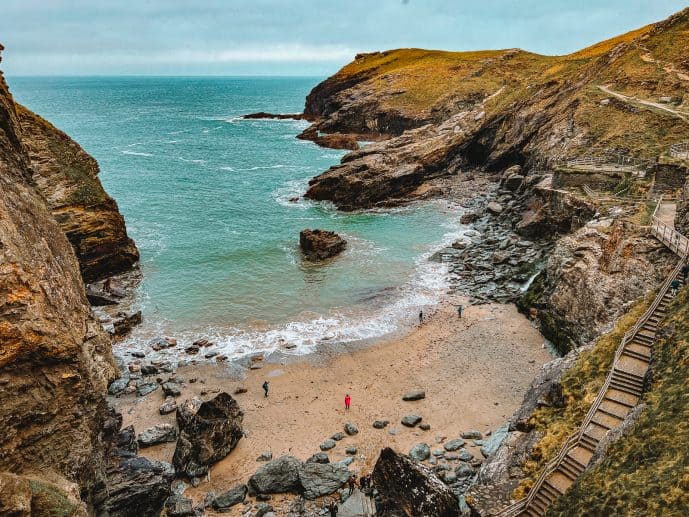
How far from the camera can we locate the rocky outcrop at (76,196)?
43.2 metres

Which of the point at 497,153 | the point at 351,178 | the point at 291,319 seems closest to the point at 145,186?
the point at 351,178

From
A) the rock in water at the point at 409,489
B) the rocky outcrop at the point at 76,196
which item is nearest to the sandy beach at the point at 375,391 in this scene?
the rock in water at the point at 409,489

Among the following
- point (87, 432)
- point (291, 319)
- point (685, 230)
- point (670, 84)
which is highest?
point (670, 84)

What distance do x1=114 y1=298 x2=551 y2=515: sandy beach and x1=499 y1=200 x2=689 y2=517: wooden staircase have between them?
23.3ft

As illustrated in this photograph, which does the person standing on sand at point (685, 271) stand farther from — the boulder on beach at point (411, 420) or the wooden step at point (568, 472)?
the boulder on beach at point (411, 420)

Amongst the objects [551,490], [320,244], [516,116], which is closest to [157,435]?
[551,490]

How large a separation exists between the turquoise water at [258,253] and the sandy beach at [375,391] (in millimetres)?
3862

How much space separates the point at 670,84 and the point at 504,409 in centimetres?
5643

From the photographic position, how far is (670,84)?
6178 cm

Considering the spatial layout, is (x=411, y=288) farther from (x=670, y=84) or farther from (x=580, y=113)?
(x=670, y=84)

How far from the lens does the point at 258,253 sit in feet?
182

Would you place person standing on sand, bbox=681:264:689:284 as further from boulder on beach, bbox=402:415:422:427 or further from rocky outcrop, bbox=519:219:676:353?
boulder on beach, bbox=402:415:422:427

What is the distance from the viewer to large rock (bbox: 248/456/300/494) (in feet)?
75.8

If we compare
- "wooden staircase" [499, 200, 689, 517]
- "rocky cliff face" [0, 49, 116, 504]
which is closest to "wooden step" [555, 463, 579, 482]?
"wooden staircase" [499, 200, 689, 517]
